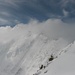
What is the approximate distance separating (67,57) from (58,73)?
11975 mm

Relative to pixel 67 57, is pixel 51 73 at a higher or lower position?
lower

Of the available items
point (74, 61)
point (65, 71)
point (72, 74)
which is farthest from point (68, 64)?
point (72, 74)

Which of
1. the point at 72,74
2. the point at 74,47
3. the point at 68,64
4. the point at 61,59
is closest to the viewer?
the point at 72,74

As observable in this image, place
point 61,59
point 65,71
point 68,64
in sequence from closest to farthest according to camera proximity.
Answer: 1. point 65,71
2. point 68,64
3. point 61,59

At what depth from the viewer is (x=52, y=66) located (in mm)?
60250

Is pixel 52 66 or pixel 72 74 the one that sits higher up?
pixel 52 66

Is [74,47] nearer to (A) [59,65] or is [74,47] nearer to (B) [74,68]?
(A) [59,65]

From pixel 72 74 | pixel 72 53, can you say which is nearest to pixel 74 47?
pixel 72 53

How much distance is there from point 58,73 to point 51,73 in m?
2.72

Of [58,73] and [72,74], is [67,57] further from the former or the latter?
[72,74]

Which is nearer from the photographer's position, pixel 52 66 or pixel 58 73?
pixel 58 73

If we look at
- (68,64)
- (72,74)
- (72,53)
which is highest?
(72,53)

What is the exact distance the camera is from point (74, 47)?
71875 mm

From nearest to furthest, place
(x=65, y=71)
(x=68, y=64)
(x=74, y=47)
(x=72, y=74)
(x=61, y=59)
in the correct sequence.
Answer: (x=72, y=74)
(x=65, y=71)
(x=68, y=64)
(x=61, y=59)
(x=74, y=47)
